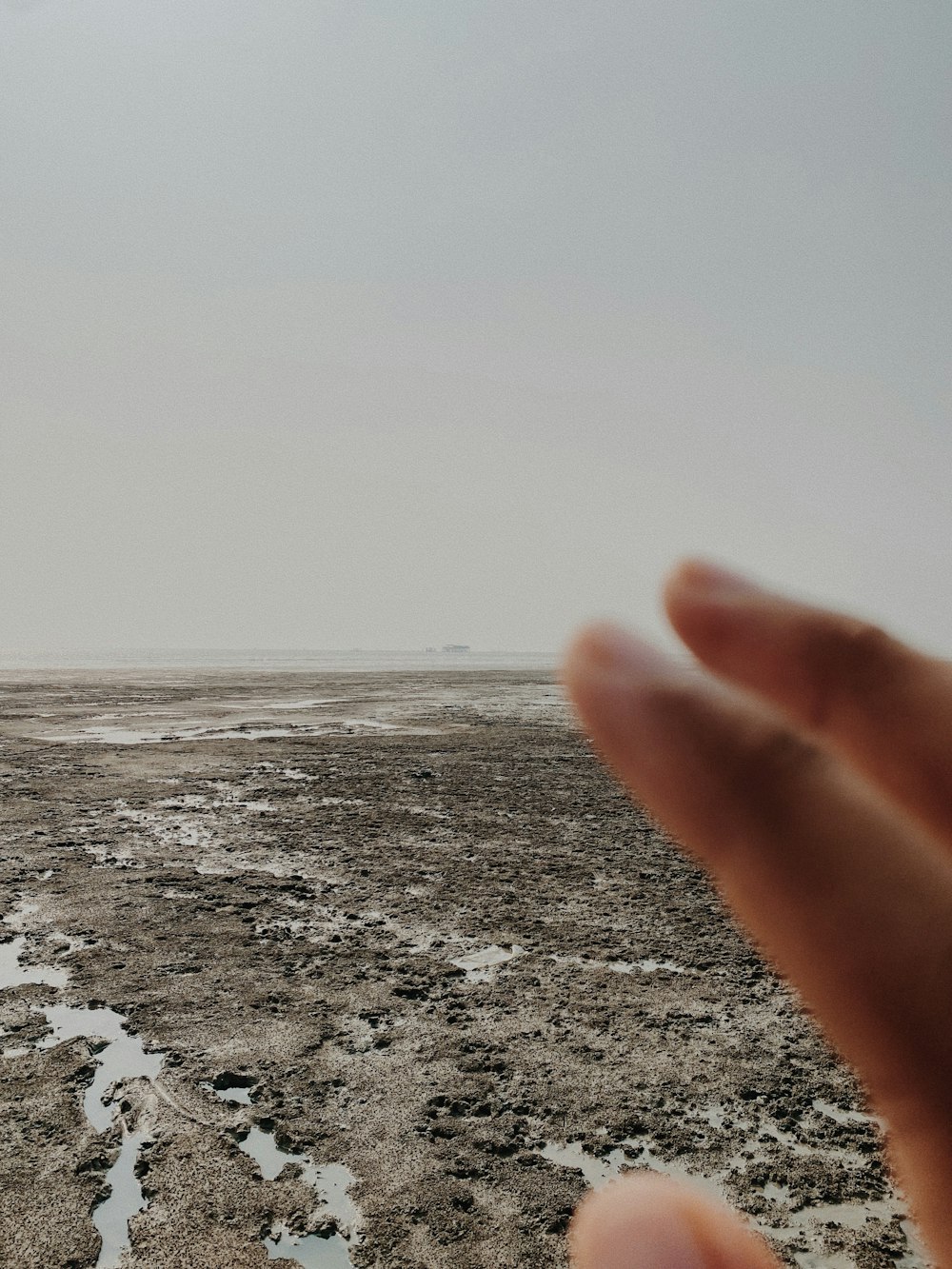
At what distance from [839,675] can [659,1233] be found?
1.27 feet

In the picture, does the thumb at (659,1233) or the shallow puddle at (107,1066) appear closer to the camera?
the thumb at (659,1233)

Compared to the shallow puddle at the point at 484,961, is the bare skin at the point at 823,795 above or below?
above

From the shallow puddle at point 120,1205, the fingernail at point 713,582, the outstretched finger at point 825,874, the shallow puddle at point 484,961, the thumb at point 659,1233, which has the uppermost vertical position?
the fingernail at point 713,582

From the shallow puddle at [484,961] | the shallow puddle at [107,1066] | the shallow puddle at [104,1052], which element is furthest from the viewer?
the shallow puddle at [484,961]

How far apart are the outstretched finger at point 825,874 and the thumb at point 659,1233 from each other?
0.60 ft

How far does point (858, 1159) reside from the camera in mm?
2957

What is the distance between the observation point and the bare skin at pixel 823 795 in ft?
1.27

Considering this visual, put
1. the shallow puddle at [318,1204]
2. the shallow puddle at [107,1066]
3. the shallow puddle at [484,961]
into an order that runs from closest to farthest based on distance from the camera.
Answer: the shallow puddle at [318,1204], the shallow puddle at [107,1066], the shallow puddle at [484,961]

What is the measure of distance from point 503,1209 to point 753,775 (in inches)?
112

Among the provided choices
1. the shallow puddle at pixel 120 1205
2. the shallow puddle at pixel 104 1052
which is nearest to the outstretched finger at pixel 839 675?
the shallow puddle at pixel 120 1205

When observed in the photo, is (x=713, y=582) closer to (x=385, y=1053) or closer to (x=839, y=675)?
(x=839, y=675)

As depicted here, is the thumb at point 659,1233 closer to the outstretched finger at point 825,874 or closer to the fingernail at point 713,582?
the outstretched finger at point 825,874

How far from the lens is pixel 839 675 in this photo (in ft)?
1.44

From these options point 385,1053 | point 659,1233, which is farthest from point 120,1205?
point 659,1233
